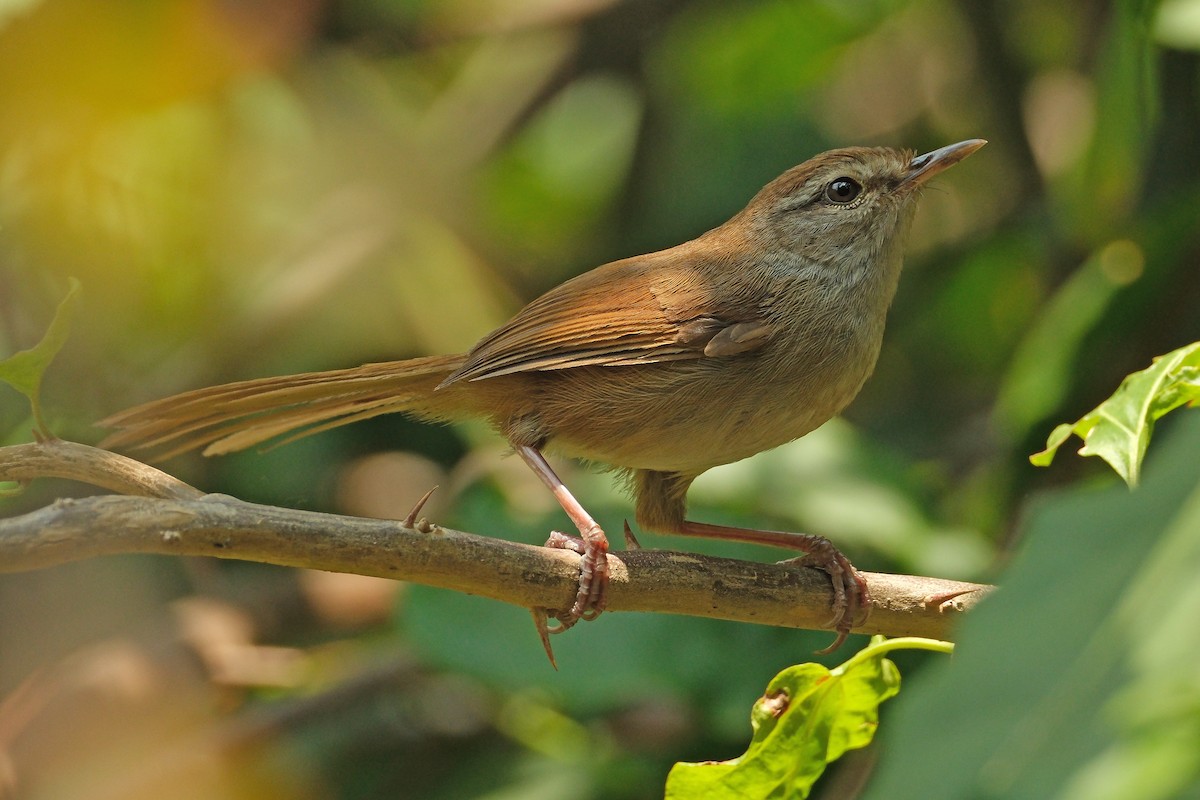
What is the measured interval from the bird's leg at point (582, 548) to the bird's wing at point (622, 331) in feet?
0.99

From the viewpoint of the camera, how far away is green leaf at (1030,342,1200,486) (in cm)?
235

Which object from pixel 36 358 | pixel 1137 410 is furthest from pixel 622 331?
pixel 36 358

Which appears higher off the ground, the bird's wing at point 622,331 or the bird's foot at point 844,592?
the bird's wing at point 622,331

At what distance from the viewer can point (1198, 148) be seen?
5.66m

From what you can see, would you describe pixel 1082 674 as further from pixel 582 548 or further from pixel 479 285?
pixel 479 285

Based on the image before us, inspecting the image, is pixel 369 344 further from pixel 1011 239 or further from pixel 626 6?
pixel 1011 239

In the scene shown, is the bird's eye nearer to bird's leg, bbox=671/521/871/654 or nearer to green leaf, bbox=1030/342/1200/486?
bird's leg, bbox=671/521/871/654

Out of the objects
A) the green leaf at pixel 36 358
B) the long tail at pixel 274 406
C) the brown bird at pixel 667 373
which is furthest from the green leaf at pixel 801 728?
the long tail at pixel 274 406

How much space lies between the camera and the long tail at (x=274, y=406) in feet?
10.9

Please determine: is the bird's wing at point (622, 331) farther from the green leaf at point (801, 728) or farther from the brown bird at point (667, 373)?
the green leaf at point (801, 728)

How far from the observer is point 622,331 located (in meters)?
3.80

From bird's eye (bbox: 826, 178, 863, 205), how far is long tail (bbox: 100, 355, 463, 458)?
1.41m

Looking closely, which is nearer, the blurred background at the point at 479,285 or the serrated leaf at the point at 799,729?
the serrated leaf at the point at 799,729

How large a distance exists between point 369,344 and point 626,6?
213 cm
